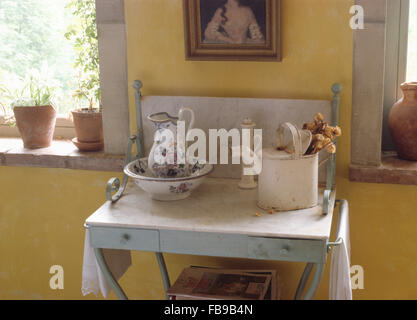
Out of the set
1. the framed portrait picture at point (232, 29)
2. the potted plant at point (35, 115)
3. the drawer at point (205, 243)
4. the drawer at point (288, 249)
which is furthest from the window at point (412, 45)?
the potted plant at point (35, 115)

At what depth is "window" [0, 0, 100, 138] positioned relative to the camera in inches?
103

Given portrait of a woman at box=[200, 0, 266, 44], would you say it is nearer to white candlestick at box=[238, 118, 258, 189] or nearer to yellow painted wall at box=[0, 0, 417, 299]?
yellow painted wall at box=[0, 0, 417, 299]

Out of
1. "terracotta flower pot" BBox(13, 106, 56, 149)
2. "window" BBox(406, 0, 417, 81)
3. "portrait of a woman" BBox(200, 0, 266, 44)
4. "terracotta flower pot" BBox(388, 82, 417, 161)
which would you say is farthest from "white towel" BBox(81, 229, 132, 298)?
"window" BBox(406, 0, 417, 81)

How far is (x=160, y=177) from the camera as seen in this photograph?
213 centimetres

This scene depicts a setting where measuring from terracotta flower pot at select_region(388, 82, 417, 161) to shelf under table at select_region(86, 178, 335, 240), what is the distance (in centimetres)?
38

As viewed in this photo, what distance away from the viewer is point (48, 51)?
2.71 m

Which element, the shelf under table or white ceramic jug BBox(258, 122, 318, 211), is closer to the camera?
the shelf under table

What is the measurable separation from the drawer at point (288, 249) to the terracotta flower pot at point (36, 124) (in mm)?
Answer: 1205

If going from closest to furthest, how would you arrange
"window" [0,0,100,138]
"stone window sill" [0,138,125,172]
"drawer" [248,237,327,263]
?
"drawer" [248,237,327,263] → "stone window sill" [0,138,125,172] → "window" [0,0,100,138]

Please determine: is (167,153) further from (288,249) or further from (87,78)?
(87,78)

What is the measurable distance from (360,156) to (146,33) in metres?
0.96

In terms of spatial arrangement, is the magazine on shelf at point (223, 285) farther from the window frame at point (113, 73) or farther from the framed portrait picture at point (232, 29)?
the framed portrait picture at point (232, 29)

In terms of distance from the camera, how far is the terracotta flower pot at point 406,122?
7.15 feet

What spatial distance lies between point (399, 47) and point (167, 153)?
987 mm
